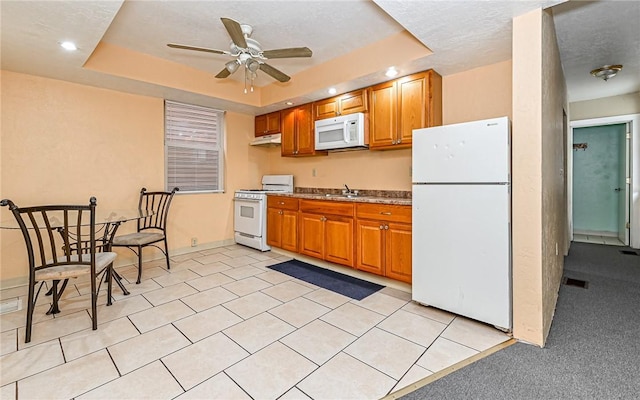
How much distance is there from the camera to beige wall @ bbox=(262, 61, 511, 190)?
9.71 ft

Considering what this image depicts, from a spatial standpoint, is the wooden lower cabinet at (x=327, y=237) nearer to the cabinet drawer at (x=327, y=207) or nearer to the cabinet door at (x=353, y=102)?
the cabinet drawer at (x=327, y=207)

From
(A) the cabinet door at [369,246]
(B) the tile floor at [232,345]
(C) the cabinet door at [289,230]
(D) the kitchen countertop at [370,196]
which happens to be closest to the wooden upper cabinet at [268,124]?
(D) the kitchen countertop at [370,196]

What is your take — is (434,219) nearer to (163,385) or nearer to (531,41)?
(531,41)

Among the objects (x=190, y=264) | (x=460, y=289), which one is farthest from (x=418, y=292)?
(x=190, y=264)

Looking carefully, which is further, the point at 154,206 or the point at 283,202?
the point at 283,202

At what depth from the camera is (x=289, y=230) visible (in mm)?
4113

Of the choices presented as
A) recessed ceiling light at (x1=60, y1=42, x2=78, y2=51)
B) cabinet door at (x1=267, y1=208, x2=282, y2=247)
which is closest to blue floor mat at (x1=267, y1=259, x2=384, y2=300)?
cabinet door at (x1=267, y1=208, x2=282, y2=247)

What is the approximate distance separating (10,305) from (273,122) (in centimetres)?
370

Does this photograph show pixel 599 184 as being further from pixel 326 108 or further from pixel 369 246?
pixel 326 108

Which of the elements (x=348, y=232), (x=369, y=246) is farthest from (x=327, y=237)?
(x=369, y=246)

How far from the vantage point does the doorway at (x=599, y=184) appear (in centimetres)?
528

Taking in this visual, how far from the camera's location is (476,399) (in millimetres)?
1499

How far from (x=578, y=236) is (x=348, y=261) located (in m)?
5.24

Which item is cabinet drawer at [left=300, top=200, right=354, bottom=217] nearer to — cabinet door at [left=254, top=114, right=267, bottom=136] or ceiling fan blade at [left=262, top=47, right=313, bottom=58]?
ceiling fan blade at [left=262, top=47, right=313, bottom=58]
